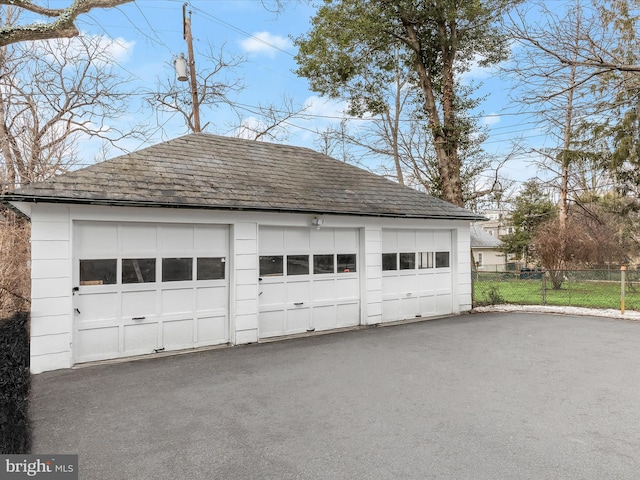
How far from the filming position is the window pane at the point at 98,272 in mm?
6363

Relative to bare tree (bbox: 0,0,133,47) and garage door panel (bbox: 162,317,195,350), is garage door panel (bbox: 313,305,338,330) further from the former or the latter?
bare tree (bbox: 0,0,133,47)

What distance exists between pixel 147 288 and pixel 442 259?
7348mm

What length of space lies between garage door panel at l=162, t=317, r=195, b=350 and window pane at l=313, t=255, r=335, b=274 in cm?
280

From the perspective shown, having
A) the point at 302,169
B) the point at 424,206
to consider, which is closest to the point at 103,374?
the point at 302,169

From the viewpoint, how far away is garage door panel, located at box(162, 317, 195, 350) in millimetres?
6984

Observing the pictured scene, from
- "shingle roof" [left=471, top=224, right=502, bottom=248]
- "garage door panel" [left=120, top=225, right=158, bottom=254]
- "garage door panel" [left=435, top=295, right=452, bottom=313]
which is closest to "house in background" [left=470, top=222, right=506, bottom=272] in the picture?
"shingle roof" [left=471, top=224, right=502, bottom=248]

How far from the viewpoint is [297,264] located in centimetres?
841

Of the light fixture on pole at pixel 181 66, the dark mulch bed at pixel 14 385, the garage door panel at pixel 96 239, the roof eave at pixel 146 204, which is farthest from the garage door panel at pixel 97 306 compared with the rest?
the light fixture on pole at pixel 181 66

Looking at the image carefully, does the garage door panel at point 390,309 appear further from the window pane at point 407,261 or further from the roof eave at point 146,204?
the roof eave at point 146,204

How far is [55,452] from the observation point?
11.7 feet

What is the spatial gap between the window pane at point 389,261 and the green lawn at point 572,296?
398 centimetres

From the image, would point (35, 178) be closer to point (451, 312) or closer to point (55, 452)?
point (55, 452)

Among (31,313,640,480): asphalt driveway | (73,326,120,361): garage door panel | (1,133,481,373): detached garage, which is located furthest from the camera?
(73,326,120,361): garage door panel

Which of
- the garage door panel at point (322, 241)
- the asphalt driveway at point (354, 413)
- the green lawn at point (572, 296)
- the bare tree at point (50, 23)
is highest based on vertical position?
the bare tree at point (50, 23)
